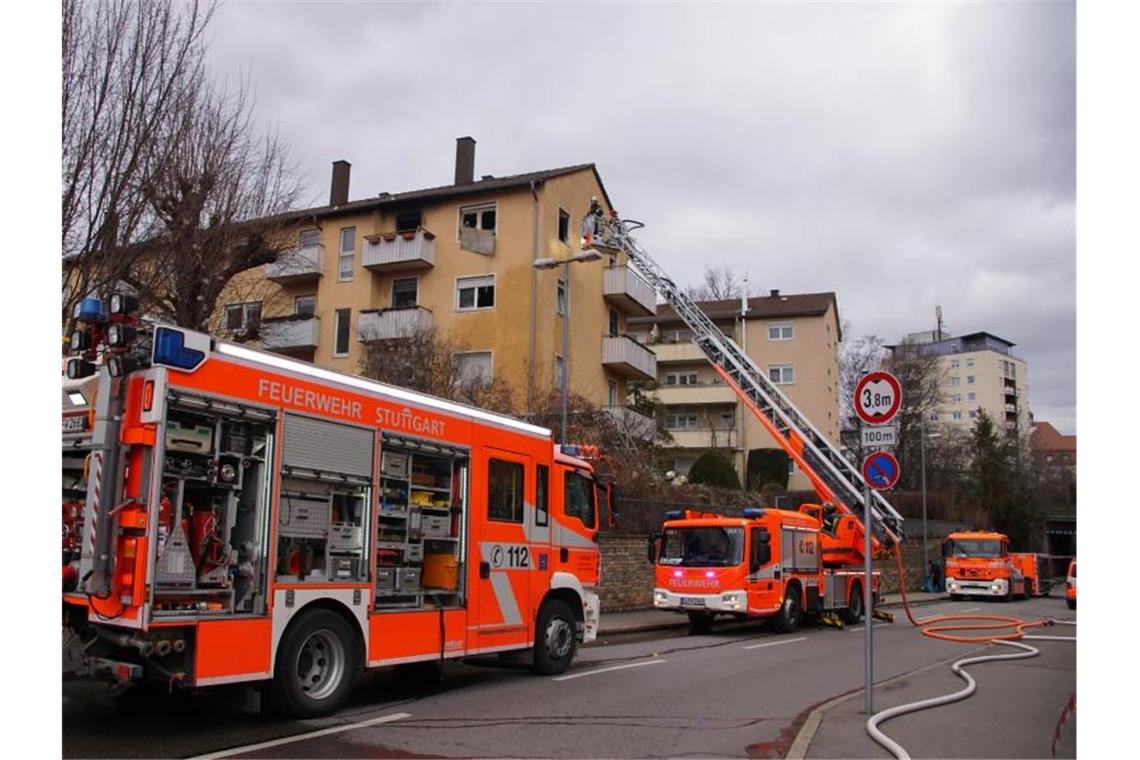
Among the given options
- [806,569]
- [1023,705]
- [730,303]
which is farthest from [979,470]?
[1023,705]

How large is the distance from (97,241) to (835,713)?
32.7ft

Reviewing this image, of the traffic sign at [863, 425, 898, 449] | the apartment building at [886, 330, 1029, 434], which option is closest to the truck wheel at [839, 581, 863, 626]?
the traffic sign at [863, 425, 898, 449]

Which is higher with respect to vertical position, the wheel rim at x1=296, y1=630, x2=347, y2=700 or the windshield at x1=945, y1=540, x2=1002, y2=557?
the wheel rim at x1=296, y1=630, x2=347, y2=700

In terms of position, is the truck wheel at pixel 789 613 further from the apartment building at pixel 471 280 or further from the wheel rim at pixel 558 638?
the apartment building at pixel 471 280

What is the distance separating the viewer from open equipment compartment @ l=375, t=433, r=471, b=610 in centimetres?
973

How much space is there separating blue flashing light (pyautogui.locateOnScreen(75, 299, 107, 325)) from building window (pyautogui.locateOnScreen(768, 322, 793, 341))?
5569 cm

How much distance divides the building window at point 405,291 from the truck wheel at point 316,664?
2642 cm

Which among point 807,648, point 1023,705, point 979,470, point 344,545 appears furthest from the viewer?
point 979,470

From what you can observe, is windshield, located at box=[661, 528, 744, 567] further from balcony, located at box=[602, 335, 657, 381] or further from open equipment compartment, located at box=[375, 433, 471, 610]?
balcony, located at box=[602, 335, 657, 381]

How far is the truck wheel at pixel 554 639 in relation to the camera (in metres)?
11.8

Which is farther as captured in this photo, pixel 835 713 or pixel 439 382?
pixel 439 382

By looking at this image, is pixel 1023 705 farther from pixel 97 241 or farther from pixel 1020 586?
pixel 1020 586

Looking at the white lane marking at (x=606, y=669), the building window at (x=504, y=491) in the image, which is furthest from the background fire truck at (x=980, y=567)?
the building window at (x=504, y=491)

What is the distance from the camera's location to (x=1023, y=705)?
32.4 ft
